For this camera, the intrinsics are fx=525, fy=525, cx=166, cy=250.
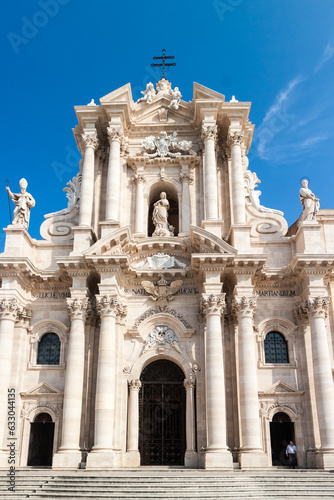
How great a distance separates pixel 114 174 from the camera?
25.7 meters

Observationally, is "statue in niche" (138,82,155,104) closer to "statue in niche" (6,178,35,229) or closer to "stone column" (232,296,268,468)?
"statue in niche" (6,178,35,229)

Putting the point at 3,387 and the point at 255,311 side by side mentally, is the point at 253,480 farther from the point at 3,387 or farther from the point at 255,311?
the point at 3,387

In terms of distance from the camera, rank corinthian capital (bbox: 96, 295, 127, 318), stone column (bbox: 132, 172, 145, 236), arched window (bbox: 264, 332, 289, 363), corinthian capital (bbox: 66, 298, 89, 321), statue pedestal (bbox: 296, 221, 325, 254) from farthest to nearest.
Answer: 1. stone column (bbox: 132, 172, 145, 236)
2. arched window (bbox: 264, 332, 289, 363)
3. statue pedestal (bbox: 296, 221, 325, 254)
4. corinthian capital (bbox: 66, 298, 89, 321)
5. corinthian capital (bbox: 96, 295, 127, 318)

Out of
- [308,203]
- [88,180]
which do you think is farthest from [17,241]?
[308,203]

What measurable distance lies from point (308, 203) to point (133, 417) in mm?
12526

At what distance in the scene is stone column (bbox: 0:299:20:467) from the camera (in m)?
21.7

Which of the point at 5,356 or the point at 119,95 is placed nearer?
the point at 5,356

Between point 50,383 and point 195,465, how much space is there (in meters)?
7.13

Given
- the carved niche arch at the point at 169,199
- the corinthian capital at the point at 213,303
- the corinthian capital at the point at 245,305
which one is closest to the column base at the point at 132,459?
the corinthian capital at the point at 213,303

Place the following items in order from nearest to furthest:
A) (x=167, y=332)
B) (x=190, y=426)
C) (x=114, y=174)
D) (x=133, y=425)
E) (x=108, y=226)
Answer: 1. (x=190, y=426)
2. (x=133, y=425)
3. (x=167, y=332)
4. (x=108, y=226)
5. (x=114, y=174)

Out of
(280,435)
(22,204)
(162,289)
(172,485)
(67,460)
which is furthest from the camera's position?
(22,204)

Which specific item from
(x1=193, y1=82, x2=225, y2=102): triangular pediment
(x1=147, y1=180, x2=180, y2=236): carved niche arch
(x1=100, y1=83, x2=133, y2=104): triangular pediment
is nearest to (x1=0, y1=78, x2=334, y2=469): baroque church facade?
(x1=147, y1=180, x2=180, y2=236): carved niche arch

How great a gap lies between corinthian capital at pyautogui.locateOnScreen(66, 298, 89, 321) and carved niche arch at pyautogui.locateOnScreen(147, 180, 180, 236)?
6.01 m

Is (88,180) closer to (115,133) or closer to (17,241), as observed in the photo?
(115,133)
